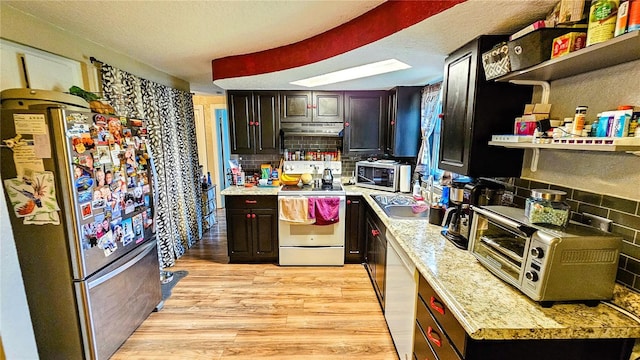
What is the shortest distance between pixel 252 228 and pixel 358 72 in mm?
2084

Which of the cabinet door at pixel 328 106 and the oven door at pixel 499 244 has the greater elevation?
the cabinet door at pixel 328 106

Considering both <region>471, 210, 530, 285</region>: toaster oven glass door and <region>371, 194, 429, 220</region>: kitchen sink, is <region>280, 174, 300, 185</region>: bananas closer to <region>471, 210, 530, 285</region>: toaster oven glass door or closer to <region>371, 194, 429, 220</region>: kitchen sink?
<region>371, 194, 429, 220</region>: kitchen sink

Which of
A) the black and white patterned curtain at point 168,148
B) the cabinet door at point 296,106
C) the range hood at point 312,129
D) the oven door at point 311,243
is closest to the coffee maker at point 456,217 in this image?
the oven door at point 311,243

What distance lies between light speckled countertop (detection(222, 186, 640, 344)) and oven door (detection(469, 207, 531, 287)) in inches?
2.5

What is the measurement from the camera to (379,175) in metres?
3.24

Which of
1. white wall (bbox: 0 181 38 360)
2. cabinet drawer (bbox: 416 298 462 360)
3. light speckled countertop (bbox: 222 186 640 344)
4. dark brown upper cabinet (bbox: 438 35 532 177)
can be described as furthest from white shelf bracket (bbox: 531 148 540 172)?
white wall (bbox: 0 181 38 360)

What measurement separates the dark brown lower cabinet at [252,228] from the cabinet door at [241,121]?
2.35 feet

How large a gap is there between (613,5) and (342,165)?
9.58 ft

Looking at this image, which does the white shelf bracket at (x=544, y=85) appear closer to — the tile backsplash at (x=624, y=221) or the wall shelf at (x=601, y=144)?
the wall shelf at (x=601, y=144)

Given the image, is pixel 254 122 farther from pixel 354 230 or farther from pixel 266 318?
pixel 266 318

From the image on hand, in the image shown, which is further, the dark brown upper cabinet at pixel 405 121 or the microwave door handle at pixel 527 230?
the dark brown upper cabinet at pixel 405 121

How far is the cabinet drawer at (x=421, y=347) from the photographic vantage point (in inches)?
53.4

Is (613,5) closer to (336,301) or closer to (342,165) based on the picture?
(336,301)

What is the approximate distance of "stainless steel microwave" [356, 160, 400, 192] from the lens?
3104 mm
